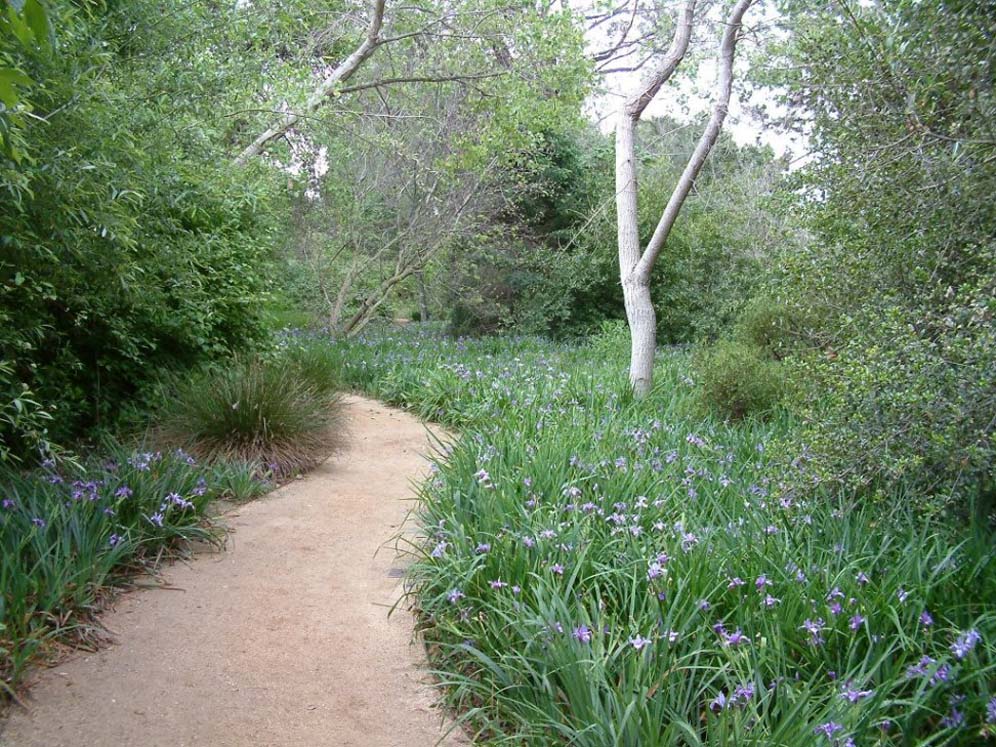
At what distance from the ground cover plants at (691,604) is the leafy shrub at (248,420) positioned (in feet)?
5.57

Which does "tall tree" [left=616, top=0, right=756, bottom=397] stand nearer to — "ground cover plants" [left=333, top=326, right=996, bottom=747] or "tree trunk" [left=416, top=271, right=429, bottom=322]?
"ground cover plants" [left=333, top=326, right=996, bottom=747]

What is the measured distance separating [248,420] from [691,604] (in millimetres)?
3933

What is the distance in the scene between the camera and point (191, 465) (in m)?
4.68

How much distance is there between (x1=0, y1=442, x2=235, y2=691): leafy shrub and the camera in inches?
116

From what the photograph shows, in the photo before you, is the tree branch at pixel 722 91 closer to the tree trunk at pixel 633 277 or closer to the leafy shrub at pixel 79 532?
the tree trunk at pixel 633 277

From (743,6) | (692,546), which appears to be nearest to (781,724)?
(692,546)

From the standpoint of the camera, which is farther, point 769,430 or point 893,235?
point 769,430

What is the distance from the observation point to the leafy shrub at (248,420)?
5.52 metres

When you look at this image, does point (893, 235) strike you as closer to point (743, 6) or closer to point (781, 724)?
point (781, 724)

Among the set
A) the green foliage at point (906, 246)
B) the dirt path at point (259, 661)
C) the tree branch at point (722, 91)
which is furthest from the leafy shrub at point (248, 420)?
the tree branch at point (722, 91)

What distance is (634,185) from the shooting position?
794 centimetres

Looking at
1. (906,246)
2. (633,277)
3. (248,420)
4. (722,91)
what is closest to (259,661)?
(248,420)

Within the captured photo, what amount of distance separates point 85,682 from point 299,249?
11.2 metres

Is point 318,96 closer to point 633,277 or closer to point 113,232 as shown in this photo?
point 633,277
